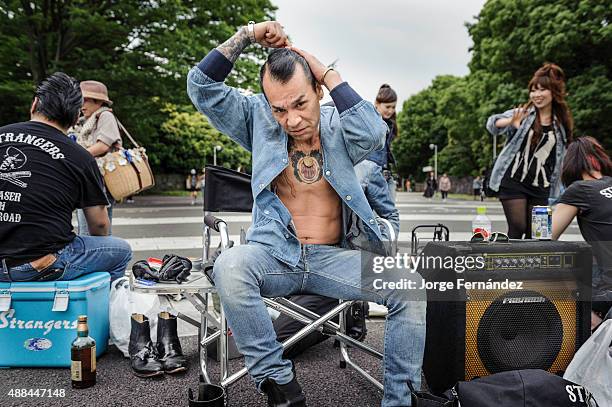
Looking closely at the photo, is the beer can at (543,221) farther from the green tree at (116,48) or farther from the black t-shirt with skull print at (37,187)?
the green tree at (116,48)

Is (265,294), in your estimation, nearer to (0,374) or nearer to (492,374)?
(492,374)

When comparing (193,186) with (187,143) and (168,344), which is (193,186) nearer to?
(187,143)

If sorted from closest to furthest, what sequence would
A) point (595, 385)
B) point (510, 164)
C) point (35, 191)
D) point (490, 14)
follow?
point (595, 385) → point (35, 191) → point (510, 164) → point (490, 14)

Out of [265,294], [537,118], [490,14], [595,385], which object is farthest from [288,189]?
[490,14]

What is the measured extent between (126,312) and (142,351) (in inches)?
14.7

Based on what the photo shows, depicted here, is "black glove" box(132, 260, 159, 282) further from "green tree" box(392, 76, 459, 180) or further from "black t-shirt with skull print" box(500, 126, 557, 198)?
"green tree" box(392, 76, 459, 180)

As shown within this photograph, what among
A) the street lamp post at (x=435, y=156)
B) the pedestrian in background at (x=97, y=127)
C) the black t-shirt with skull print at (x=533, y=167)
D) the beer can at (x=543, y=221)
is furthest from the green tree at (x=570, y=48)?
the street lamp post at (x=435, y=156)

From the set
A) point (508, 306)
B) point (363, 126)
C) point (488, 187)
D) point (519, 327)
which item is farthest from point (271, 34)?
point (488, 187)

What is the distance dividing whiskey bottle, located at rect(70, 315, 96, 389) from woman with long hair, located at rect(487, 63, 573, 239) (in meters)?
3.06

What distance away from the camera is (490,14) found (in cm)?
2525

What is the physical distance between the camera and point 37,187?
291cm

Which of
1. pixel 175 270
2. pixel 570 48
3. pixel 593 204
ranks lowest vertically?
pixel 175 270

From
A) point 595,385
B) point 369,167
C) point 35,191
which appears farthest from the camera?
point 369,167

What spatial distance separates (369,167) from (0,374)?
94.2 inches
